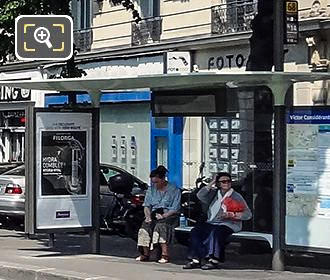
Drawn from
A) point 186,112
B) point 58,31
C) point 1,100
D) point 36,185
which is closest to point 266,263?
point 186,112

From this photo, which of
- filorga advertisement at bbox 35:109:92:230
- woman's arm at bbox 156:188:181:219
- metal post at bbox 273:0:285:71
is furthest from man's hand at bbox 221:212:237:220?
filorga advertisement at bbox 35:109:92:230

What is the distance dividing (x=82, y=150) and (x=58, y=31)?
203 centimetres

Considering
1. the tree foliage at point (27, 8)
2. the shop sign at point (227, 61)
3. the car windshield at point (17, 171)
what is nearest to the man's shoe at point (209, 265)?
the tree foliage at point (27, 8)

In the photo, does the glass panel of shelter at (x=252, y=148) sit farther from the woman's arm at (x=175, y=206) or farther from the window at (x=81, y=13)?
the window at (x=81, y=13)

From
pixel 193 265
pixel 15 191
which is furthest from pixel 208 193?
pixel 15 191

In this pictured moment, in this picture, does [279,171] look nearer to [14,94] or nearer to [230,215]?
[230,215]

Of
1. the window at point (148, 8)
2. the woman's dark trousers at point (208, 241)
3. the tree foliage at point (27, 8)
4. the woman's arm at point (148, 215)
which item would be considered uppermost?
the window at point (148, 8)

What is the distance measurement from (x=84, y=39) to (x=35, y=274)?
17.8 m

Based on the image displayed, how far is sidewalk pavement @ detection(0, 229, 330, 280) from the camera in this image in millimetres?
13031

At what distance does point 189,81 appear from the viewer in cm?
1320

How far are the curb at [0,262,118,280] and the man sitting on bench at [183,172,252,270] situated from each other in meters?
1.48

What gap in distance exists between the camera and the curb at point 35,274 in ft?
42.4

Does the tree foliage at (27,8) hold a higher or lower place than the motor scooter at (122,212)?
higher
